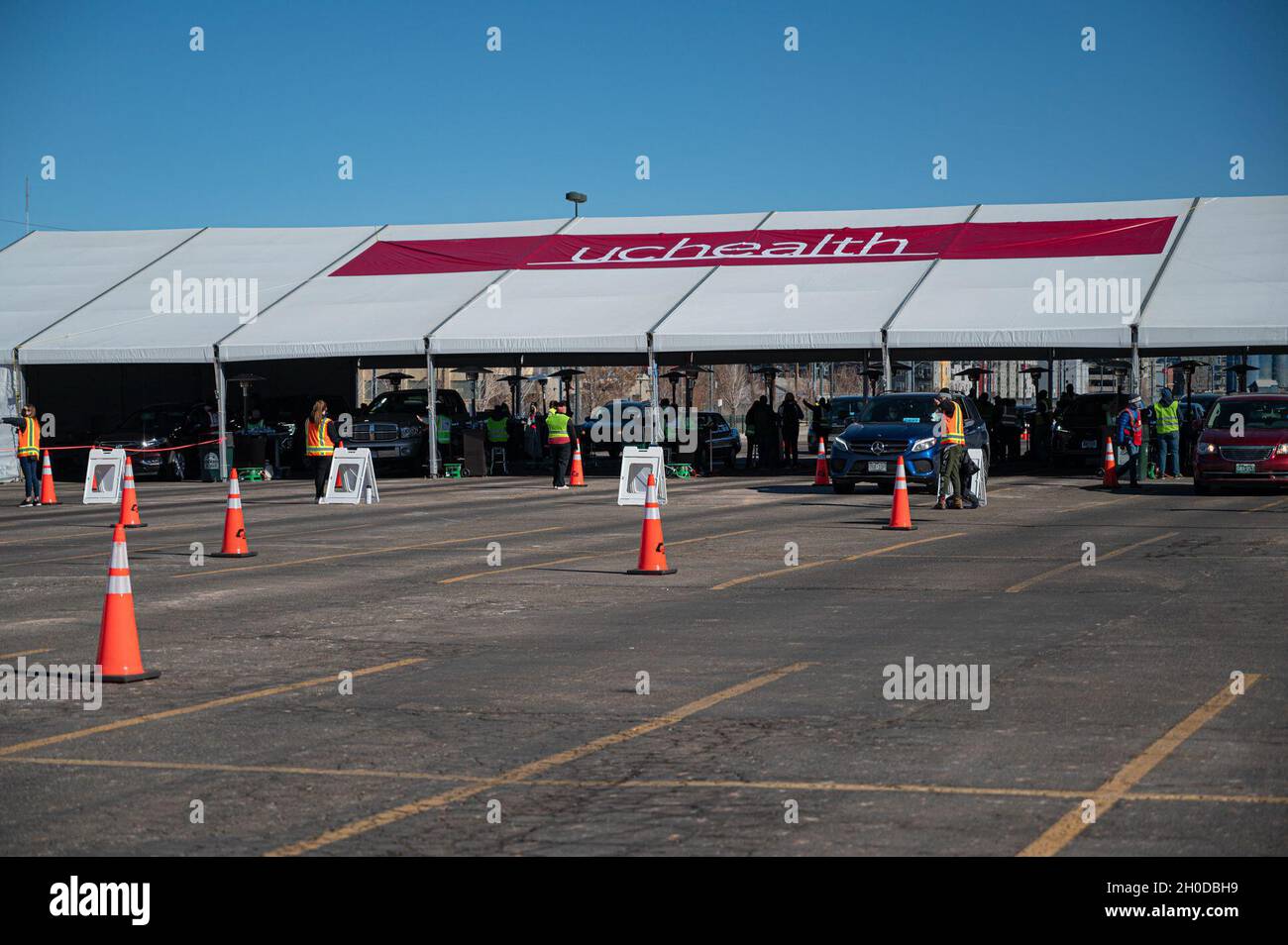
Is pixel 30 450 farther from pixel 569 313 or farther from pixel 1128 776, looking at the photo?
pixel 1128 776

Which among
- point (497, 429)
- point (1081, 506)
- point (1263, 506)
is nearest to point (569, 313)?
point (497, 429)

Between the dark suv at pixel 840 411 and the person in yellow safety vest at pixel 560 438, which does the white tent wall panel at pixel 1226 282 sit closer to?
the dark suv at pixel 840 411

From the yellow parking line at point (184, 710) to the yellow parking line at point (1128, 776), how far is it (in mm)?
4768

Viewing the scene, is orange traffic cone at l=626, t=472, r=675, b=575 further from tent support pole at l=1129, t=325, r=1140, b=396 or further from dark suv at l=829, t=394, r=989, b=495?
tent support pole at l=1129, t=325, r=1140, b=396

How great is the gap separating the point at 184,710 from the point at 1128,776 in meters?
4.96

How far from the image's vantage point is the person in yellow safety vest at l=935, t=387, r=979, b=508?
76.4 ft

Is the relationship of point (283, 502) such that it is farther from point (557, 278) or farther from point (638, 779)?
point (638, 779)

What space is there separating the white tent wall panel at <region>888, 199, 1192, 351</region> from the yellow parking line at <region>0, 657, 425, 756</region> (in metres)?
23.4

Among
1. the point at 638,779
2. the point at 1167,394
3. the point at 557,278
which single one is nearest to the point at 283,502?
the point at 557,278

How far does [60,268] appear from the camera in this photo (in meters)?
42.4

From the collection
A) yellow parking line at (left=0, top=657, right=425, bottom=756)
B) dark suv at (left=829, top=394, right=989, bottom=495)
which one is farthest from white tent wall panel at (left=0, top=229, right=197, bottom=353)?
yellow parking line at (left=0, top=657, right=425, bottom=756)

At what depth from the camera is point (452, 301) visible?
37406 millimetres
